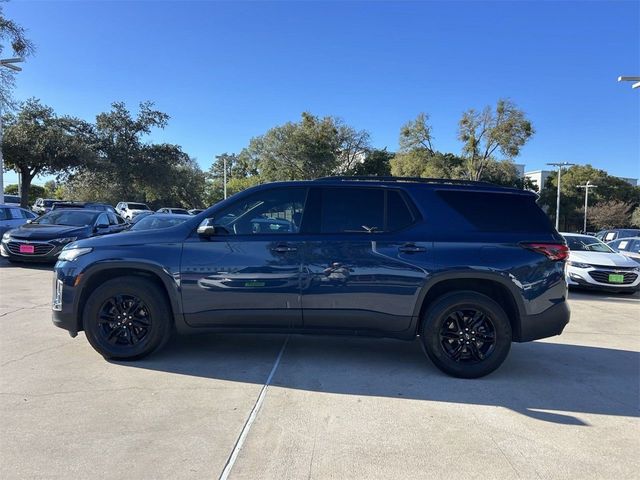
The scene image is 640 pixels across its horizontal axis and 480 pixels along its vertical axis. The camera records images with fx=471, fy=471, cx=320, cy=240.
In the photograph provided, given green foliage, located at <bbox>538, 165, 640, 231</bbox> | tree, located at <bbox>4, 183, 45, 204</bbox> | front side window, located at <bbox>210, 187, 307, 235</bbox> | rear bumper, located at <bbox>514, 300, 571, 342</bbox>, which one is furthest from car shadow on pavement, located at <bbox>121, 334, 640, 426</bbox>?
green foliage, located at <bbox>538, 165, 640, 231</bbox>

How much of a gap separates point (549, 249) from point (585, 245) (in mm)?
8838

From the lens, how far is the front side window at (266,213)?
482 cm

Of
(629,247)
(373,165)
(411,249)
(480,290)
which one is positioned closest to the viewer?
(411,249)

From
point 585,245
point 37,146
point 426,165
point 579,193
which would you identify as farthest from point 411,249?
point 579,193

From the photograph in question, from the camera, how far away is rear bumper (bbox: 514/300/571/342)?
4641 millimetres

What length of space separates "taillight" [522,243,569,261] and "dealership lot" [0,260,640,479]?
126 cm

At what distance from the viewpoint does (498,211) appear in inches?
190

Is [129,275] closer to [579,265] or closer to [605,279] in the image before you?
[579,265]

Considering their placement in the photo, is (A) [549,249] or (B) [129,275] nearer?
(A) [549,249]

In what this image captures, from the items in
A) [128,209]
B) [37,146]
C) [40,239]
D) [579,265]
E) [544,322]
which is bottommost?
[544,322]

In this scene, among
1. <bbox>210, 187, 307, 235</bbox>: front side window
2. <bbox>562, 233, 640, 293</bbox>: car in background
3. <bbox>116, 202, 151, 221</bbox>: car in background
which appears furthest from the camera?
<bbox>116, 202, 151, 221</bbox>: car in background

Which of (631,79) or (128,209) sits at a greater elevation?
(631,79)

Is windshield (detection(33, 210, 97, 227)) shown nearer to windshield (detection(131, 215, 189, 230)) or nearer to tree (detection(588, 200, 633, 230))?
windshield (detection(131, 215, 189, 230))

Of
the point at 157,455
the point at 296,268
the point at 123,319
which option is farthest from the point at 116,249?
the point at 157,455
